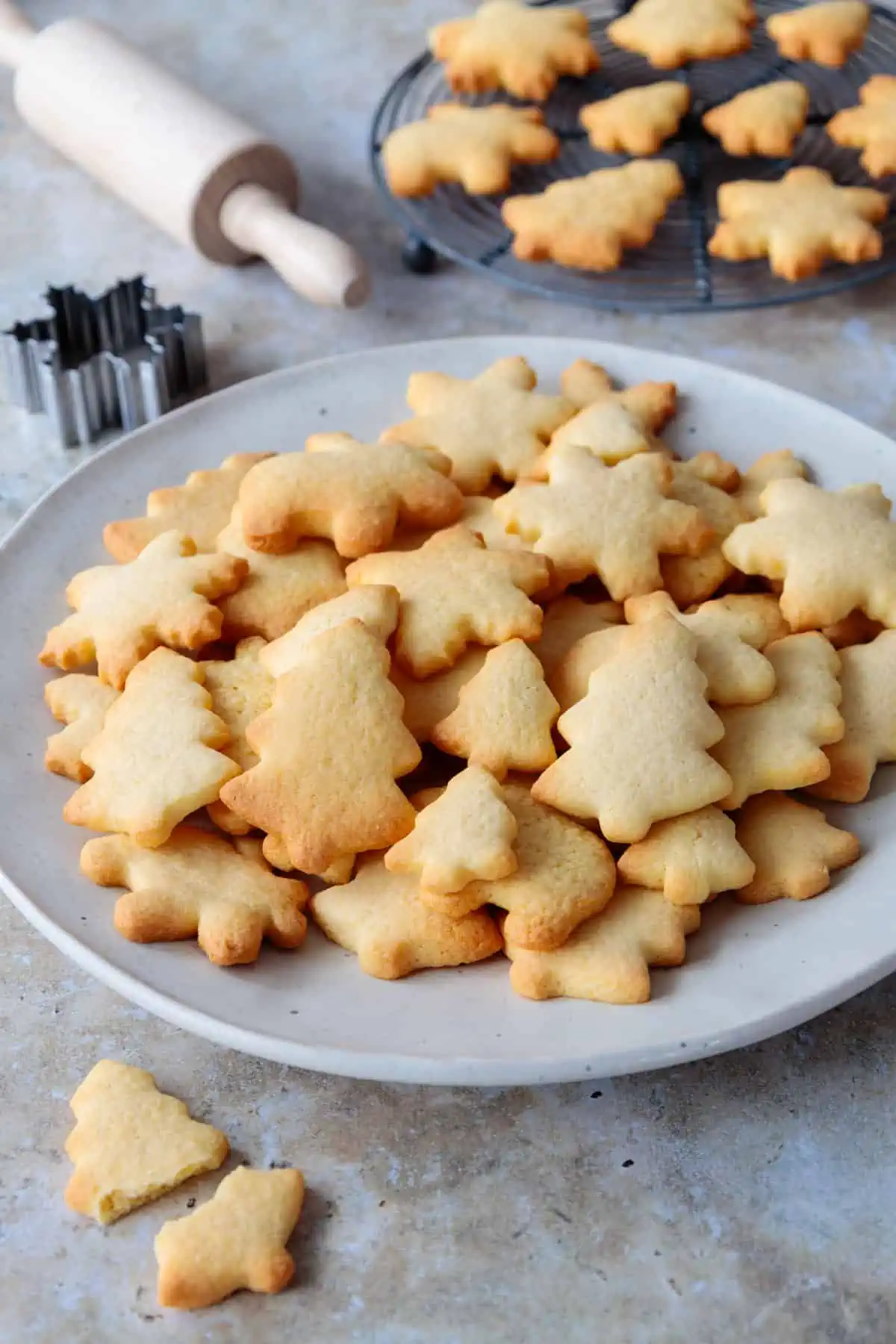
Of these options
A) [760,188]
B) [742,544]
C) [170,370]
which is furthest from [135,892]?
[760,188]

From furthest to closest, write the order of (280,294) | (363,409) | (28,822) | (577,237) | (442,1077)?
(280,294) < (577,237) < (363,409) < (28,822) < (442,1077)

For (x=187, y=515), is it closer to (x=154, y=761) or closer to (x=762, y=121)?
(x=154, y=761)

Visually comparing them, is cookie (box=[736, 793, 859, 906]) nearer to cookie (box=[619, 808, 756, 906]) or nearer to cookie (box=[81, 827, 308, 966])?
cookie (box=[619, 808, 756, 906])

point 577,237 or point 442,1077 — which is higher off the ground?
point 577,237

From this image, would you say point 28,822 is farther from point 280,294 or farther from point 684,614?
point 280,294

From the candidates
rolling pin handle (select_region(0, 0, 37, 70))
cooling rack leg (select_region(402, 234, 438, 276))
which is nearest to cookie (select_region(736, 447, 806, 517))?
cooling rack leg (select_region(402, 234, 438, 276))

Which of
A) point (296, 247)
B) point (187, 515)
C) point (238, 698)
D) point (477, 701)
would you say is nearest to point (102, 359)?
point (296, 247)
